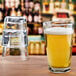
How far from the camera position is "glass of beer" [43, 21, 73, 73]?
0.69m

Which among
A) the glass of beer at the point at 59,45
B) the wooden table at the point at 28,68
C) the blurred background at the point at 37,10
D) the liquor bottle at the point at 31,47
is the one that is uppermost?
the blurred background at the point at 37,10

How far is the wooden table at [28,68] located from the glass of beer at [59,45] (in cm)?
3

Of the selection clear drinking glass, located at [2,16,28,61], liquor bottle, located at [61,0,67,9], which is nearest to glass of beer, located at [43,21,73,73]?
clear drinking glass, located at [2,16,28,61]

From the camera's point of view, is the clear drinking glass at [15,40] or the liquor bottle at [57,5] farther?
the liquor bottle at [57,5]

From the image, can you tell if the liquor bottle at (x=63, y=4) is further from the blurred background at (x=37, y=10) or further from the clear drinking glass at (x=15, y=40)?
the clear drinking glass at (x=15, y=40)

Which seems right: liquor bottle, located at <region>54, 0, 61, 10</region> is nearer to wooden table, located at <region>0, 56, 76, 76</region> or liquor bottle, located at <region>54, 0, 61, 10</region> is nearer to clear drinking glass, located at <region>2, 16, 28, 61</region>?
clear drinking glass, located at <region>2, 16, 28, 61</region>

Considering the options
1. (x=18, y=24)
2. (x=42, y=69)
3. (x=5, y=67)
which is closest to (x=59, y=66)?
(x=42, y=69)

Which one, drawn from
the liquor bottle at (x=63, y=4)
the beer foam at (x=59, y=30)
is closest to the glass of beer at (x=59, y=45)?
the beer foam at (x=59, y=30)

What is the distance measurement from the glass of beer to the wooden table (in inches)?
1.1

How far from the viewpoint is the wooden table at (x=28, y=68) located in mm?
662

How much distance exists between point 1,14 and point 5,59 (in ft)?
9.73

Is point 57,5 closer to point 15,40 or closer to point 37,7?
point 37,7

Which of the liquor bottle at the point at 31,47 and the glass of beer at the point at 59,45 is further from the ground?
the glass of beer at the point at 59,45

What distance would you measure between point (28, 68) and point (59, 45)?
0.41 feet
